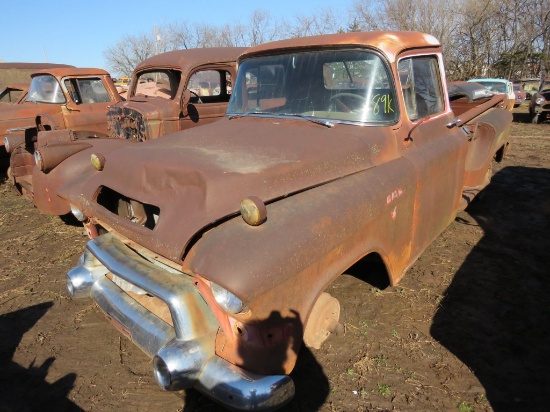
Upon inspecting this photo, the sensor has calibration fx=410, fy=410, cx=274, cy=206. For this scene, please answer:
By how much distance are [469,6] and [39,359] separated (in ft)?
100

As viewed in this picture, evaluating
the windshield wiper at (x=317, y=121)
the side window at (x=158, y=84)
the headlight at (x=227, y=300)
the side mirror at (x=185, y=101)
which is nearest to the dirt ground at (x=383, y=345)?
the headlight at (x=227, y=300)

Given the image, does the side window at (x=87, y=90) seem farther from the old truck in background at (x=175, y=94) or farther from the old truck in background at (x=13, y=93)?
the old truck in background at (x=13, y=93)

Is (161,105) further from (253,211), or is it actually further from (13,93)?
(13,93)

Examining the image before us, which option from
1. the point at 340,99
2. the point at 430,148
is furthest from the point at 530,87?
the point at 340,99

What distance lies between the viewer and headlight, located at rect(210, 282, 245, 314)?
1.83 meters

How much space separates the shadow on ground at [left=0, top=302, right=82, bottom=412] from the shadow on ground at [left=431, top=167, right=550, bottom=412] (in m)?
2.46

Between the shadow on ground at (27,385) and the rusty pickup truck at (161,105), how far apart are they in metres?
2.05

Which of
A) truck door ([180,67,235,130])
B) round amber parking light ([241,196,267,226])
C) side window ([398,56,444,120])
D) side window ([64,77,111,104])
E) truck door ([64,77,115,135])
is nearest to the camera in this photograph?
Result: round amber parking light ([241,196,267,226])

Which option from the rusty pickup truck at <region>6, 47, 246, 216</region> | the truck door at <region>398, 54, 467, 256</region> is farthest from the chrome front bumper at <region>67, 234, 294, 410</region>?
the rusty pickup truck at <region>6, 47, 246, 216</region>

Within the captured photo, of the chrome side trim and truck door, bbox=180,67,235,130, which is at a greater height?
truck door, bbox=180,67,235,130

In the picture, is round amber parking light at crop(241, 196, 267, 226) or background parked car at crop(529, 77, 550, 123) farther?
background parked car at crop(529, 77, 550, 123)

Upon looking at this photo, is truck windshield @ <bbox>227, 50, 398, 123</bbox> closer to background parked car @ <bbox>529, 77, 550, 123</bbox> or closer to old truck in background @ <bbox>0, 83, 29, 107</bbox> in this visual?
old truck in background @ <bbox>0, 83, 29, 107</bbox>

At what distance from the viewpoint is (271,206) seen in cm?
222

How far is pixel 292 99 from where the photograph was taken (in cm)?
317
